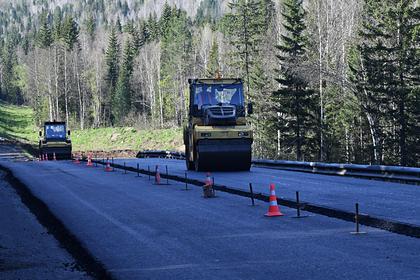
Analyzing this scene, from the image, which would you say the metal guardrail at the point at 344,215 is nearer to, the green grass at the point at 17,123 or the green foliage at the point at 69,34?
the green grass at the point at 17,123

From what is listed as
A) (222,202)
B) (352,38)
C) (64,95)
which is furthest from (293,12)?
(64,95)

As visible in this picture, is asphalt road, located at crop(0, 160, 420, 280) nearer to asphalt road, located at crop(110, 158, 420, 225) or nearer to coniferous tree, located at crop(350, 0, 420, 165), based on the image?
asphalt road, located at crop(110, 158, 420, 225)

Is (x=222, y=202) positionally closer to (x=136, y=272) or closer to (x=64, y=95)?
(x=136, y=272)

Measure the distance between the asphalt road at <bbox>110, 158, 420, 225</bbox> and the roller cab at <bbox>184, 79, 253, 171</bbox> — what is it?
243cm

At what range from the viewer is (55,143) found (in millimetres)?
54969

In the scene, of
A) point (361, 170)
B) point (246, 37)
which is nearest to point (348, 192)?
point (361, 170)

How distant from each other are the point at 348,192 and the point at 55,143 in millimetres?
41016

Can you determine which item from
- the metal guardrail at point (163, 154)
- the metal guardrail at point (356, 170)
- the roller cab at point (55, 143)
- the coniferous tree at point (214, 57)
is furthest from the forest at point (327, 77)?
the roller cab at point (55, 143)

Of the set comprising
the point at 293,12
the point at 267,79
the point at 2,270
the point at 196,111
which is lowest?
the point at 2,270

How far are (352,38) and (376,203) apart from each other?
123 feet

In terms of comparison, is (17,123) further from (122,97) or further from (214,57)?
(214,57)

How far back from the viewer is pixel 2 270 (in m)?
8.56

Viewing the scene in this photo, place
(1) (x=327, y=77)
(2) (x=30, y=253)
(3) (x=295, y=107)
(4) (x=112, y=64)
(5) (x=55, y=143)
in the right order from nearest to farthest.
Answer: (2) (x=30, y=253) < (1) (x=327, y=77) < (3) (x=295, y=107) < (5) (x=55, y=143) < (4) (x=112, y=64)

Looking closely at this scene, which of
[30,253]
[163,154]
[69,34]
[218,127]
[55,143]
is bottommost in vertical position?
[30,253]
